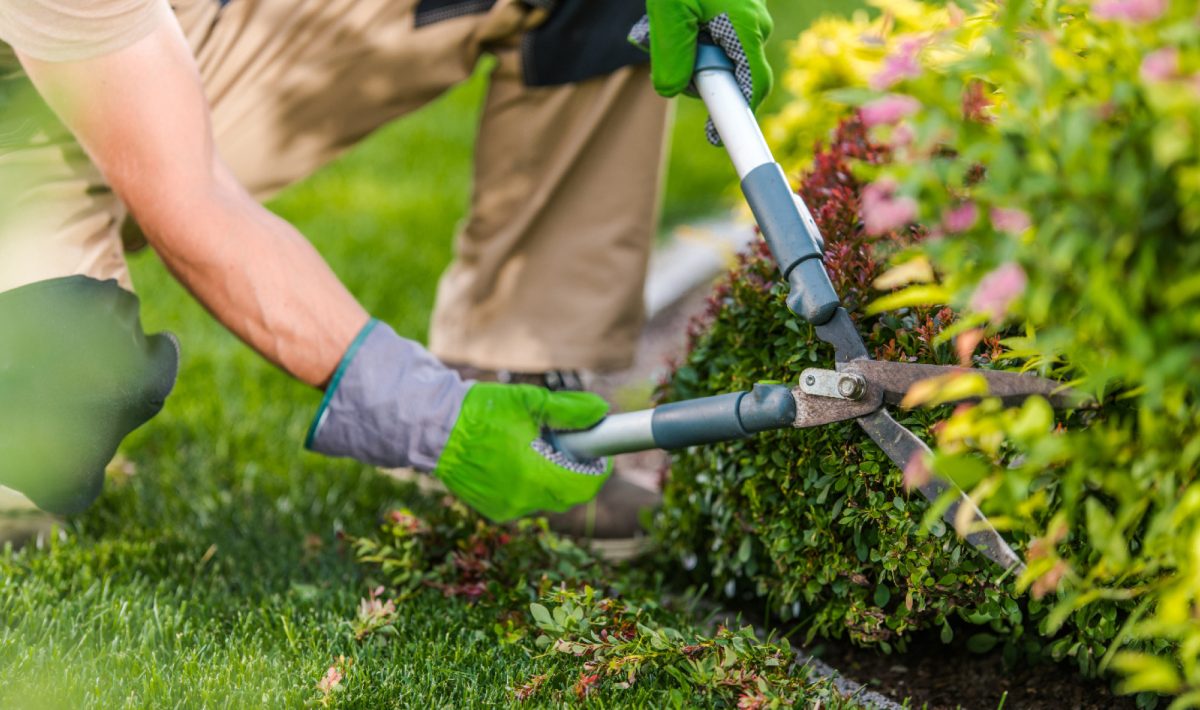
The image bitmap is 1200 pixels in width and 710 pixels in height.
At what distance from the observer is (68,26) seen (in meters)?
1.71

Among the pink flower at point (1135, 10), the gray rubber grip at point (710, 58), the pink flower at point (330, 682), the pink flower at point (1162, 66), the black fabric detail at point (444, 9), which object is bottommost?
the pink flower at point (330, 682)

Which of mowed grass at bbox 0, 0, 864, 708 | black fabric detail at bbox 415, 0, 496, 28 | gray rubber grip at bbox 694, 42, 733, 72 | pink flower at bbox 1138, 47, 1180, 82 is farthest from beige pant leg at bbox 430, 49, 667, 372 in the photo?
pink flower at bbox 1138, 47, 1180, 82

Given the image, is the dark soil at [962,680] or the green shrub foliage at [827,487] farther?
the dark soil at [962,680]

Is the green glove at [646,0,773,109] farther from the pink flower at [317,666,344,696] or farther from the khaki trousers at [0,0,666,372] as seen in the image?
the pink flower at [317,666,344,696]

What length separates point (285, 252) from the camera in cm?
191

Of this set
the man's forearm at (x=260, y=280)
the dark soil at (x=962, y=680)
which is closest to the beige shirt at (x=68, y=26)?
the man's forearm at (x=260, y=280)

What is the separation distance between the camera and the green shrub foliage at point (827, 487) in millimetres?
1658

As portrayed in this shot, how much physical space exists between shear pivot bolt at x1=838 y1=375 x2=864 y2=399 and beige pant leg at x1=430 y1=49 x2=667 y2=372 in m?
1.15

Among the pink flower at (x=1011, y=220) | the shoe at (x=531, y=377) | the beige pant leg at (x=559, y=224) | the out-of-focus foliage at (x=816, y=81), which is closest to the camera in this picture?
the pink flower at (x=1011, y=220)

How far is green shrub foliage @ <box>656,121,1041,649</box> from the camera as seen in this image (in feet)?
5.44

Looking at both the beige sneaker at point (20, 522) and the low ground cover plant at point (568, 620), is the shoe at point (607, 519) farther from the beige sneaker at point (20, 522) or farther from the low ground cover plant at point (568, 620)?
the beige sneaker at point (20, 522)

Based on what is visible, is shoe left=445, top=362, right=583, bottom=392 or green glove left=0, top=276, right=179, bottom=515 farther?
shoe left=445, top=362, right=583, bottom=392

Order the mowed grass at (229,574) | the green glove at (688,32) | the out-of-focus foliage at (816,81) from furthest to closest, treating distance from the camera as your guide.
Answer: the out-of-focus foliage at (816,81), the green glove at (688,32), the mowed grass at (229,574)

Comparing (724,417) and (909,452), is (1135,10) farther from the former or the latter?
(724,417)
